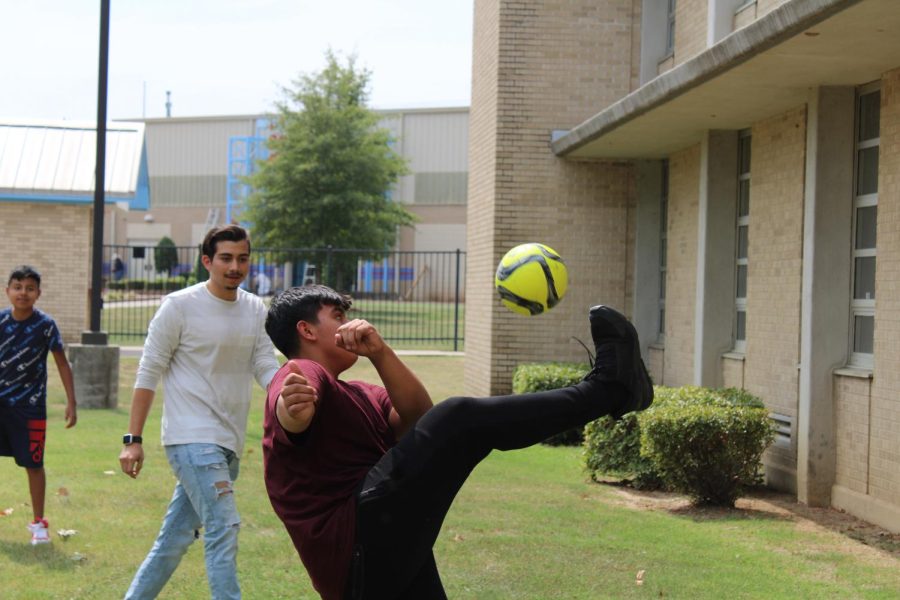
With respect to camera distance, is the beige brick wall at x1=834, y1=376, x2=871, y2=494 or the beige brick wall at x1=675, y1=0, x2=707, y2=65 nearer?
the beige brick wall at x1=834, y1=376, x2=871, y2=494

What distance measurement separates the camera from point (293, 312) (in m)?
4.32

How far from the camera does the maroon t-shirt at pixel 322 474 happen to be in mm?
3986

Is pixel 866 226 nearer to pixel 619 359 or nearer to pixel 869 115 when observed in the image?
pixel 869 115

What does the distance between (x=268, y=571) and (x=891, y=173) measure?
5671 mm

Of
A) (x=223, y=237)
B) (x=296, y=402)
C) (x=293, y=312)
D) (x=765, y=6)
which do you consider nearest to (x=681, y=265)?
(x=765, y=6)

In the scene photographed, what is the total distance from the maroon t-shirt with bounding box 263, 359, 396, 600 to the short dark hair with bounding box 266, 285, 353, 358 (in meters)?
0.26

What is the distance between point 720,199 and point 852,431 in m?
3.86

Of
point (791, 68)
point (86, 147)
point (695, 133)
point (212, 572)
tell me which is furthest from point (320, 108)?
point (212, 572)

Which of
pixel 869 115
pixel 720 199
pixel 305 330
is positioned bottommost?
pixel 305 330

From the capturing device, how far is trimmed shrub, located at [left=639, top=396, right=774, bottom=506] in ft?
32.2

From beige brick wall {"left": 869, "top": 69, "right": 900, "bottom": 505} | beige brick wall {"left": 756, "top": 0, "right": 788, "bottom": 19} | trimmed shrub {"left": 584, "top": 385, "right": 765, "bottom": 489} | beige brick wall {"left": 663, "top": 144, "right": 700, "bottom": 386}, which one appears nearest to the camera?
beige brick wall {"left": 869, "top": 69, "right": 900, "bottom": 505}

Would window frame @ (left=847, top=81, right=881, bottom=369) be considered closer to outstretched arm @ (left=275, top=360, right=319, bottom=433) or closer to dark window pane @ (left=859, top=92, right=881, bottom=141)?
dark window pane @ (left=859, top=92, right=881, bottom=141)

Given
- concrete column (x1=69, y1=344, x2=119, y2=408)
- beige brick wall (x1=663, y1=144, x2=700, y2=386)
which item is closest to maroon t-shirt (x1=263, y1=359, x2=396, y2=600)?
beige brick wall (x1=663, y1=144, x2=700, y2=386)

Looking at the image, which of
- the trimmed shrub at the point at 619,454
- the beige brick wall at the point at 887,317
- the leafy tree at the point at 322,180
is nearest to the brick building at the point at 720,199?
the beige brick wall at the point at 887,317
